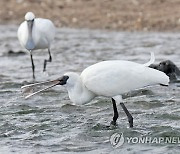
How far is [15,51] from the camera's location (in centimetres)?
1694

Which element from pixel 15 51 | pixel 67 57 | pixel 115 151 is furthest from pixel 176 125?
pixel 15 51

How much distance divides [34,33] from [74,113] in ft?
14.9

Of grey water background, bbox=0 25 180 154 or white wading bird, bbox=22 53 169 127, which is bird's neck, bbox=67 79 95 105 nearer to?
white wading bird, bbox=22 53 169 127

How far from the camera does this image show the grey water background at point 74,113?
27.8ft

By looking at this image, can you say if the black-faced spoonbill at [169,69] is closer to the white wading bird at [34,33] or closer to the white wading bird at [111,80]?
the white wading bird at [34,33]

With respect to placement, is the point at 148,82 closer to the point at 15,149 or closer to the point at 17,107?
the point at 15,149

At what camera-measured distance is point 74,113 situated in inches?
404

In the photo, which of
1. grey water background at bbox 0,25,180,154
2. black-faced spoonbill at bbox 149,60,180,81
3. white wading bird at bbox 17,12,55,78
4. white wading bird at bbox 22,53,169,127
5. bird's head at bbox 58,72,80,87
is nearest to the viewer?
grey water background at bbox 0,25,180,154

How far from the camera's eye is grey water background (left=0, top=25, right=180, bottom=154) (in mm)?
8484

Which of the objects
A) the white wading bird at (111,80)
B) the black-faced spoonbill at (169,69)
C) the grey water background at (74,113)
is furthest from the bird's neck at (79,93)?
the black-faced spoonbill at (169,69)

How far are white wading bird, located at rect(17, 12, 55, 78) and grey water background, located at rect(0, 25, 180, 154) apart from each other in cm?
50

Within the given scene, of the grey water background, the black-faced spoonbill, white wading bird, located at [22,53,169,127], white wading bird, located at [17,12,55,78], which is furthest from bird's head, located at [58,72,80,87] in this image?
white wading bird, located at [17,12,55,78]

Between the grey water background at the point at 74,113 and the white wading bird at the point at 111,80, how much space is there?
48 centimetres

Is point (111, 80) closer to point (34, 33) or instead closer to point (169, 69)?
point (169, 69)
